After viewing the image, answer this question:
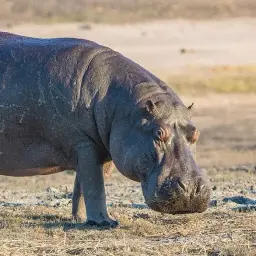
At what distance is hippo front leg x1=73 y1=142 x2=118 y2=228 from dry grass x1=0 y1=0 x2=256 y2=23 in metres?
40.6

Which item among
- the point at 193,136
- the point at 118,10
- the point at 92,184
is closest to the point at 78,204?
the point at 92,184

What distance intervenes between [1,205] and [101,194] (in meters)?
1.80

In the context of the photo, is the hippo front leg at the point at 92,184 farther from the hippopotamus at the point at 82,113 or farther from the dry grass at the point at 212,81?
the dry grass at the point at 212,81

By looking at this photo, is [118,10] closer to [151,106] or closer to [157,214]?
[157,214]

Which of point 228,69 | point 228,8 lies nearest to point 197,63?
point 228,69

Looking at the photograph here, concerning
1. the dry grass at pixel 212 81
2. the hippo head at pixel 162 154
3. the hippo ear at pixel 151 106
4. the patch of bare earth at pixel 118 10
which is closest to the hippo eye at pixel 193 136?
the hippo head at pixel 162 154

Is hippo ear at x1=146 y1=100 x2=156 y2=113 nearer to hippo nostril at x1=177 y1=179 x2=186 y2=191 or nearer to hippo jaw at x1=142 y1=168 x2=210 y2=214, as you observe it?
hippo jaw at x1=142 y1=168 x2=210 y2=214

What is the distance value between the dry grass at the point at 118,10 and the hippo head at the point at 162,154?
41.0m

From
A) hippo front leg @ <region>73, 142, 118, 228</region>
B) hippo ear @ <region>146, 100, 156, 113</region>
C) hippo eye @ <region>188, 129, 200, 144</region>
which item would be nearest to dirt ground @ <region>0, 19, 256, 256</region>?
hippo front leg @ <region>73, 142, 118, 228</region>

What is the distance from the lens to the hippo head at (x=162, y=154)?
9.14 meters

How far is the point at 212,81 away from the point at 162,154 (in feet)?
63.1

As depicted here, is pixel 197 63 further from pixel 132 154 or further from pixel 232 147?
pixel 132 154

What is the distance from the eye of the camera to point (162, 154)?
367 inches

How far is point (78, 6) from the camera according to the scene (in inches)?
2413
